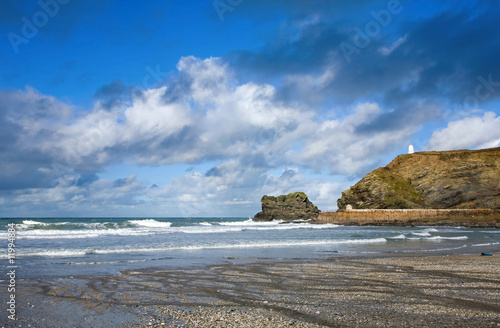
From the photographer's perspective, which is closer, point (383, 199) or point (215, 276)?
point (215, 276)

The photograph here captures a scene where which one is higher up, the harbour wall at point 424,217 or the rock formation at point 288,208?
the rock formation at point 288,208

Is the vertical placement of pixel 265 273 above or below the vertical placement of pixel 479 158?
below

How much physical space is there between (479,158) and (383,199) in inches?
1112

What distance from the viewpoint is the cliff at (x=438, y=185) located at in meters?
84.0

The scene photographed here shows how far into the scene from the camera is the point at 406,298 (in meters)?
8.82

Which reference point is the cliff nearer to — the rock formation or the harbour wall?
the harbour wall

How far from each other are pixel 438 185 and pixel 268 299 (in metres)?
93.4

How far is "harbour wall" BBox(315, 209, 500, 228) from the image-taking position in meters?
70.6

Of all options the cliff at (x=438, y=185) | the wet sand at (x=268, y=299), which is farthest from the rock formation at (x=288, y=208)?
the wet sand at (x=268, y=299)

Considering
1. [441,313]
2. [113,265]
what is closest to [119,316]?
[441,313]

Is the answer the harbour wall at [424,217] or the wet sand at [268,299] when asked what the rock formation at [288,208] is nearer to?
the harbour wall at [424,217]

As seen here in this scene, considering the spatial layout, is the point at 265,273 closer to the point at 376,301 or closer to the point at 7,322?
the point at 376,301

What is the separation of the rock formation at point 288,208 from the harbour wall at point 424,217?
20782 mm

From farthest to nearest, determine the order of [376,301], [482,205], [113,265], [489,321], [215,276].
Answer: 1. [482,205]
2. [113,265]
3. [215,276]
4. [376,301]
5. [489,321]
